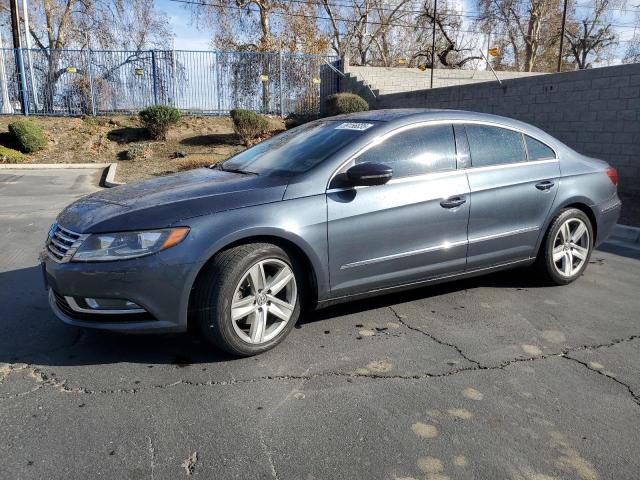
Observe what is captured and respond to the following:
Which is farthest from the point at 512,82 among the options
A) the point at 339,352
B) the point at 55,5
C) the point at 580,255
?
the point at 55,5

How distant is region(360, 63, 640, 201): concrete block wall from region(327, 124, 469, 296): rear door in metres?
7.06

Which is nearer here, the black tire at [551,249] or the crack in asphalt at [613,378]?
the crack in asphalt at [613,378]

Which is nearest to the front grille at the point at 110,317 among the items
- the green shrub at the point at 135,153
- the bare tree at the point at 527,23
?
the green shrub at the point at 135,153

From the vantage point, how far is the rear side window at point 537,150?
477 centimetres

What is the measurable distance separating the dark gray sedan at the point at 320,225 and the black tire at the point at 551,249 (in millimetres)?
11

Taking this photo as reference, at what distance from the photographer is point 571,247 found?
16.4 feet

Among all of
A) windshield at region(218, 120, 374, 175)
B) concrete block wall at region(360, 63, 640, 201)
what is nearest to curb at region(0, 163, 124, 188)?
concrete block wall at region(360, 63, 640, 201)

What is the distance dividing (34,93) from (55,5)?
54.8ft

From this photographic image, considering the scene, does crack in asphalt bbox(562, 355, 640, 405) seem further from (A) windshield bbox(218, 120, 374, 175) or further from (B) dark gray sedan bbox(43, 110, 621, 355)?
(A) windshield bbox(218, 120, 374, 175)

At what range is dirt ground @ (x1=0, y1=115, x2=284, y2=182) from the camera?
15.7 m

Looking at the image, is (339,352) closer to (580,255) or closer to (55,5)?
(580,255)

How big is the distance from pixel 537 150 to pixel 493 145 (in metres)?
0.53

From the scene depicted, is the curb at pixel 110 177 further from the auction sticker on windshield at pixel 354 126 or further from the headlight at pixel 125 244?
the headlight at pixel 125 244

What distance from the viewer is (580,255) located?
16.7 feet
